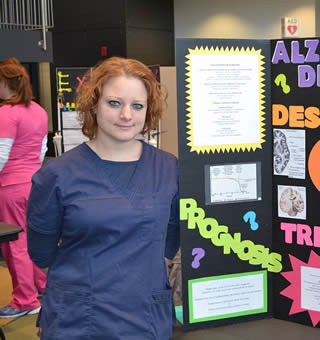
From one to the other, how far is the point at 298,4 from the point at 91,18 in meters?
2.57

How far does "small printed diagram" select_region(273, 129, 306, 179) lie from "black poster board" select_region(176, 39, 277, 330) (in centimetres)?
2

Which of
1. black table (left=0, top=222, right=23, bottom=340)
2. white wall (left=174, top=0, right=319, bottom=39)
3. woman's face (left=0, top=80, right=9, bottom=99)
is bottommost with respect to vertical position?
black table (left=0, top=222, right=23, bottom=340)

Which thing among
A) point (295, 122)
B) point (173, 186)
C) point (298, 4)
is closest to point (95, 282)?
point (173, 186)

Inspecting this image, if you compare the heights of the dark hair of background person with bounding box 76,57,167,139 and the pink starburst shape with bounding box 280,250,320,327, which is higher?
the dark hair of background person with bounding box 76,57,167,139

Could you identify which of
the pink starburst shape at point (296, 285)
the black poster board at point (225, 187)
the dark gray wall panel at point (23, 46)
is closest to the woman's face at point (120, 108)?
the black poster board at point (225, 187)

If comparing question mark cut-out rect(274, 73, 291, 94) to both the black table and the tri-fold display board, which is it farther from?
the black table

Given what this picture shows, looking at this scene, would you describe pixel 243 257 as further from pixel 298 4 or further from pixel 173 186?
pixel 298 4

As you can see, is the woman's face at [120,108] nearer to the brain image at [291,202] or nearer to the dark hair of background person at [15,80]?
the brain image at [291,202]

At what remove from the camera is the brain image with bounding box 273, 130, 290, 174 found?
1.73 m

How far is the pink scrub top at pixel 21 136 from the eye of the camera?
336 centimetres

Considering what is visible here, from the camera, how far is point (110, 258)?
150cm

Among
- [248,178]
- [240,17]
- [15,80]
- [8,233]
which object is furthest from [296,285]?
[240,17]

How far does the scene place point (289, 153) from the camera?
5.66 feet

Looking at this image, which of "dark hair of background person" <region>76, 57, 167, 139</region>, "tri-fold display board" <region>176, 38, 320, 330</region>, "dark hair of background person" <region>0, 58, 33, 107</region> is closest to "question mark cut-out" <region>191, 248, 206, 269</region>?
"tri-fold display board" <region>176, 38, 320, 330</region>
